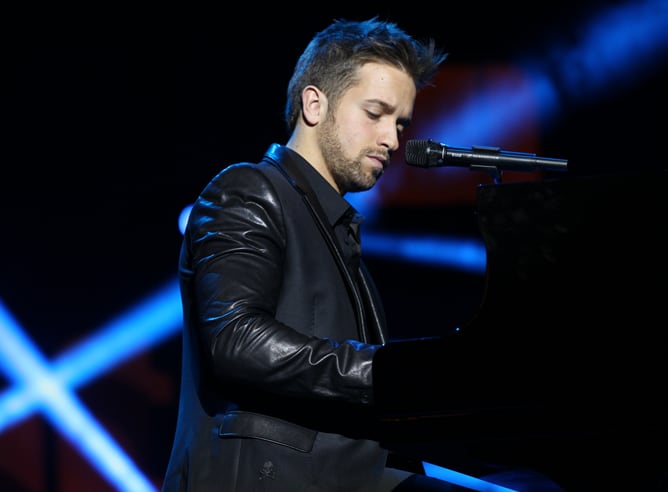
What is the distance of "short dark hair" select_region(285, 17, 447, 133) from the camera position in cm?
196

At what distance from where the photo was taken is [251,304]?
1.43 m

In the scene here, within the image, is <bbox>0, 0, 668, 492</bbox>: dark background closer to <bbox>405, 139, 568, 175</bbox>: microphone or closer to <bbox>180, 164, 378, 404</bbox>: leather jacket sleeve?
<bbox>180, 164, 378, 404</bbox>: leather jacket sleeve

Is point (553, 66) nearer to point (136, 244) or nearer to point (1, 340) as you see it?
point (136, 244)

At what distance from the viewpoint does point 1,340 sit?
2.98m

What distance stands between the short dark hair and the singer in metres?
0.03

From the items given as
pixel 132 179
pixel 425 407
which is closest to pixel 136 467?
pixel 132 179

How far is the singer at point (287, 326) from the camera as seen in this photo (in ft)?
4.53

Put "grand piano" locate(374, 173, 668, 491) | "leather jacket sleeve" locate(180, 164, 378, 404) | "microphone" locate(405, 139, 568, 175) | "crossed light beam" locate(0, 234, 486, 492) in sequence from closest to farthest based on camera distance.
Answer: "grand piano" locate(374, 173, 668, 491), "leather jacket sleeve" locate(180, 164, 378, 404), "microphone" locate(405, 139, 568, 175), "crossed light beam" locate(0, 234, 486, 492)

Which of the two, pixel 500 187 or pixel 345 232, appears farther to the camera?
pixel 345 232

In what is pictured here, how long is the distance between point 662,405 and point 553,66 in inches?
102

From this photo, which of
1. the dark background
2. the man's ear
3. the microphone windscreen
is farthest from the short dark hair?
the dark background

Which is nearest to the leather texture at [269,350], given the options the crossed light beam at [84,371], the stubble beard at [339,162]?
the stubble beard at [339,162]

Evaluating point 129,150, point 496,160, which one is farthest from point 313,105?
point 129,150

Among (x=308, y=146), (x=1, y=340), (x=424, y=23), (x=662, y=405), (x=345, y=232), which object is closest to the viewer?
(x=662, y=405)
